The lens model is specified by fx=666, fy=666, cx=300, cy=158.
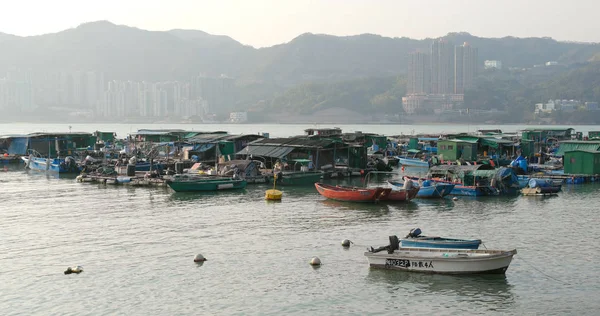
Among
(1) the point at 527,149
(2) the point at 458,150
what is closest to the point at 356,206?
(2) the point at 458,150

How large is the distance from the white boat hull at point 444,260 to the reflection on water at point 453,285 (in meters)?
0.17

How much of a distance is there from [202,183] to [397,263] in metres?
19.7

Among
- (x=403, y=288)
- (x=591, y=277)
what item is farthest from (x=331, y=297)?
(x=591, y=277)

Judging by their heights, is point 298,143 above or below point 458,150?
above

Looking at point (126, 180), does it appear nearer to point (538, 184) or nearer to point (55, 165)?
point (55, 165)

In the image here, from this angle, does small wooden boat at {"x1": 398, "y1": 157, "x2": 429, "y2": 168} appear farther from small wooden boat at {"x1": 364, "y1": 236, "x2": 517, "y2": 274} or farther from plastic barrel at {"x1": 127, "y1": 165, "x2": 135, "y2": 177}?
small wooden boat at {"x1": 364, "y1": 236, "x2": 517, "y2": 274}

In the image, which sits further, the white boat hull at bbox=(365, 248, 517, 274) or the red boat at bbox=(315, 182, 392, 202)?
the red boat at bbox=(315, 182, 392, 202)

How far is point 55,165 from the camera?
50.8 metres

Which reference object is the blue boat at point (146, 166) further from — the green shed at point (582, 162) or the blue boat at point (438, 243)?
the blue boat at point (438, 243)

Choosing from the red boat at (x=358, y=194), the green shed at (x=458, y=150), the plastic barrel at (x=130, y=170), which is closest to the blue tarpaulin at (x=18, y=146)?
the plastic barrel at (x=130, y=170)

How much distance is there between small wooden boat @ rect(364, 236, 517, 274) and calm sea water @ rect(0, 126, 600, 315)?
0.94ft

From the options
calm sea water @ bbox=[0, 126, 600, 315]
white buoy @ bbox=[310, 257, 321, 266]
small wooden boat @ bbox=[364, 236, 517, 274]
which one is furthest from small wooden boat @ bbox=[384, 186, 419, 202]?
small wooden boat @ bbox=[364, 236, 517, 274]

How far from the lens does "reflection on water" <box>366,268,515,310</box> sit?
55.3ft

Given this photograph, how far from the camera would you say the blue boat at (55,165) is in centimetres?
5019
